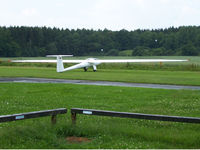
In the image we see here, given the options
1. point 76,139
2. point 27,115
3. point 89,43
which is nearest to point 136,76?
point 76,139

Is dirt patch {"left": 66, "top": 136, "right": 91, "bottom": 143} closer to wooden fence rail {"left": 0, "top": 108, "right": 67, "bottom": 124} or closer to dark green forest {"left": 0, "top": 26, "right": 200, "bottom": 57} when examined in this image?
wooden fence rail {"left": 0, "top": 108, "right": 67, "bottom": 124}

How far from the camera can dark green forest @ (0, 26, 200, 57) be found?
114119mm

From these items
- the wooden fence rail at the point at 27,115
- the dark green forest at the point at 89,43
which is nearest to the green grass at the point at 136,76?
the wooden fence rail at the point at 27,115

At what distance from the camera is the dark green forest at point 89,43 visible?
11412 cm

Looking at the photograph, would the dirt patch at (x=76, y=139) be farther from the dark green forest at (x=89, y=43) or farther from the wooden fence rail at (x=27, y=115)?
the dark green forest at (x=89, y=43)

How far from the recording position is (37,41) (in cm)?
12681

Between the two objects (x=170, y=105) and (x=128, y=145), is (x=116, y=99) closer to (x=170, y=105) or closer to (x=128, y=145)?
(x=170, y=105)

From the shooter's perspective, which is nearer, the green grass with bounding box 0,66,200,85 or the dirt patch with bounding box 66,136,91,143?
the dirt patch with bounding box 66,136,91,143

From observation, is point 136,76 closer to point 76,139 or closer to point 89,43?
point 76,139

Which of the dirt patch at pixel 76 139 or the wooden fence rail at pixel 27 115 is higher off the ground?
the wooden fence rail at pixel 27 115

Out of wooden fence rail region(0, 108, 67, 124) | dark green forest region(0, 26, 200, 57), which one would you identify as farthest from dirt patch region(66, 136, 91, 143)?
dark green forest region(0, 26, 200, 57)

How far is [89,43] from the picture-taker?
12800 cm

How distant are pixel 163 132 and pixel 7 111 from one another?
6101 mm

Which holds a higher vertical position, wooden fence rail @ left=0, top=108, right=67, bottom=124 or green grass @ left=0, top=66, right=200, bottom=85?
wooden fence rail @ left=0, top=108, right=67, bottom=124
